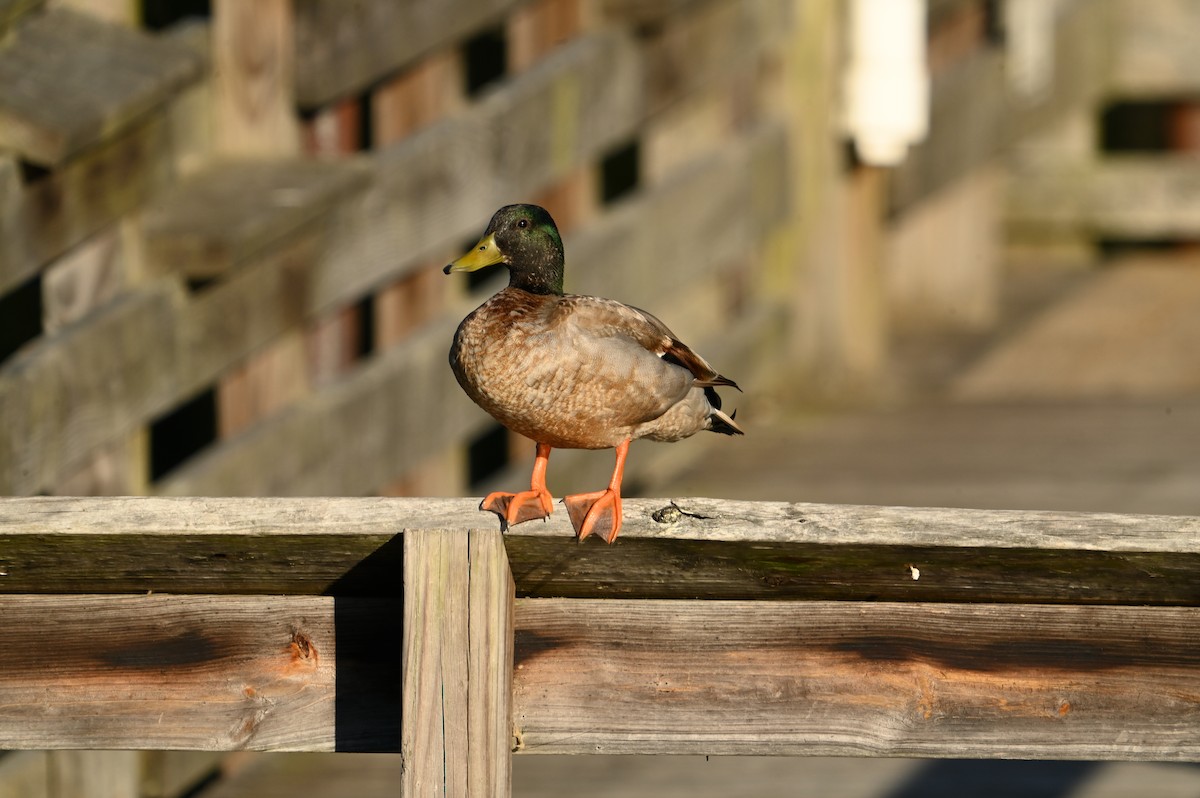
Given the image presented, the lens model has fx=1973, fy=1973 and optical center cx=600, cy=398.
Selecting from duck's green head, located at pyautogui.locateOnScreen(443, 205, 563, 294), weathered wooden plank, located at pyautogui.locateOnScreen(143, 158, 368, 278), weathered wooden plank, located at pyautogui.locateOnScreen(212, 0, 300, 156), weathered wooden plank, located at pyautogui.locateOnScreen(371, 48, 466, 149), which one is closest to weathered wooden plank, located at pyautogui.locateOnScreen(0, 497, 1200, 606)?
duck's green head, located at pyautogui.locateOnScreen(443, 205, 563, 294)

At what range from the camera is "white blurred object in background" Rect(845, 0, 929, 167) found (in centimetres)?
780

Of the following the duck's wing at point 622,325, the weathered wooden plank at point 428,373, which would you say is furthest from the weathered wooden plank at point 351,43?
the duck's wing at point 622,325

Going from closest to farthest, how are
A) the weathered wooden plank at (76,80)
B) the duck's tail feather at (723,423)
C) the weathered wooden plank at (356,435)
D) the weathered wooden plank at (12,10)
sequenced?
the duck's tail feather at (723,423)
the weathered wooden plank at (76,80)
the weathered wooden plank at (12,10)
the weathered wooden plank at (356,435)

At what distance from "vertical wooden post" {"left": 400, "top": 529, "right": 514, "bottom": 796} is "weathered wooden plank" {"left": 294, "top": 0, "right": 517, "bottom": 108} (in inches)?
99.4

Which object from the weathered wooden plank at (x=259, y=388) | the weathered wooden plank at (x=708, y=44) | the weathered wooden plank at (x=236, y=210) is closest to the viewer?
the weathered wooden plank at (x=236, y=210)

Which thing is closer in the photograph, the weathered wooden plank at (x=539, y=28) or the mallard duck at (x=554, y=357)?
the mallard duck at (x=554, y=357)

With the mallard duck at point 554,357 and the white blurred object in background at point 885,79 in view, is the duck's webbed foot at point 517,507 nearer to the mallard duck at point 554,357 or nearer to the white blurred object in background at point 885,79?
the mallard duck at point 554,357

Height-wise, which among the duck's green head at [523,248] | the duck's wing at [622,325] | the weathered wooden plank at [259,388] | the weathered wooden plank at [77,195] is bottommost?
the weathered wooden plank at [259,388]

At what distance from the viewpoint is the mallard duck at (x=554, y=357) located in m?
2.89

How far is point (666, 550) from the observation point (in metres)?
2.37

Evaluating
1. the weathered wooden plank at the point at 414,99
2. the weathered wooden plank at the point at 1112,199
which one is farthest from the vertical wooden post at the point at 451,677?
the weathered wooden plank at the point at 1112,199

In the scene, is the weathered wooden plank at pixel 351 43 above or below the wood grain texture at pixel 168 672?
above

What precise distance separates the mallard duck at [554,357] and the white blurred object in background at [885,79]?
4.86 m

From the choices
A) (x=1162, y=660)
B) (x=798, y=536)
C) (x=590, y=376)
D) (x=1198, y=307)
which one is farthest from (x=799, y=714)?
(x=1198, y=307)
